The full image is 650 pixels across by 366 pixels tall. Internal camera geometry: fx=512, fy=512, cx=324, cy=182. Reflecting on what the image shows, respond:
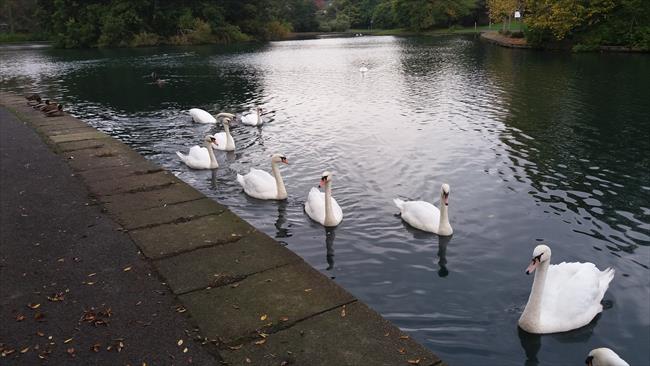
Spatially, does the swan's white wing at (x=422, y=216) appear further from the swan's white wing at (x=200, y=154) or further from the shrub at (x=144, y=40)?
the shrub at (x=144, y=40)

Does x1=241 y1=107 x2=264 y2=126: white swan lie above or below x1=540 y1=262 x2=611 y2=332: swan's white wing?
above

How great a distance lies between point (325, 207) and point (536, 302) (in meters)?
4.36

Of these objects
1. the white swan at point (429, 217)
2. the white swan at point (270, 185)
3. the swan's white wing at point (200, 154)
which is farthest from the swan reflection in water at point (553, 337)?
the swan's white wing at point (200, 154)

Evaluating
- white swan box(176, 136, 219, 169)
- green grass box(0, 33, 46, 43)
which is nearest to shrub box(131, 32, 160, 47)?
green grass box(0, 33, 46, 43)

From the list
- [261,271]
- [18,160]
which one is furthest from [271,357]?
[18,160]

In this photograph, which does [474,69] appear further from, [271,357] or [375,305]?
[271,357]

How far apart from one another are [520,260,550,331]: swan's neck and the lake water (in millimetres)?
174

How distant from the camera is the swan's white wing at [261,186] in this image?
1088 cm

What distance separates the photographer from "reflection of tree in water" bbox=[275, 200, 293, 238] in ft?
30.6

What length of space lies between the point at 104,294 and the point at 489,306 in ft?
15.8

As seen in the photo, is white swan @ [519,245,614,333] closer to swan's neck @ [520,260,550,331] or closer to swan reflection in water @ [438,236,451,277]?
swan's neck @ [520,260,550,331]

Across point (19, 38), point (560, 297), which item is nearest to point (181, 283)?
point (560, 297)

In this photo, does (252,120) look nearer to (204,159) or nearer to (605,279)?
(204,159)

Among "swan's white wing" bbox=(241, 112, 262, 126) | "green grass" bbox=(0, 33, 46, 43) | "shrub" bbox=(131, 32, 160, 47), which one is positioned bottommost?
"swan's white wing" bbox=(241, 112, 262, 126)
